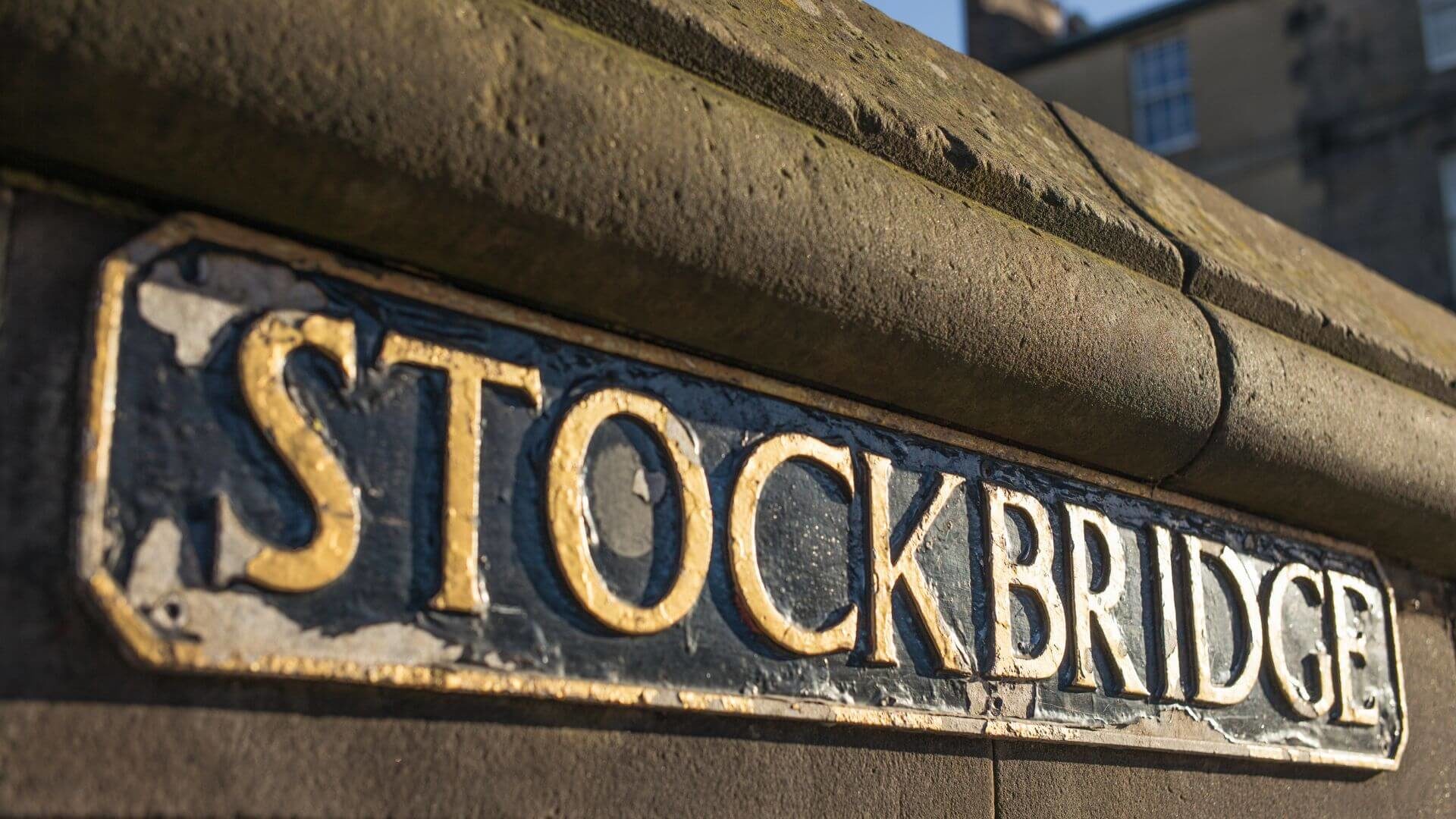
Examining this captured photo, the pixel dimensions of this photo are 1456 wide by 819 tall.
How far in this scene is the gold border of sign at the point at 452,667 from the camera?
4.35 ft

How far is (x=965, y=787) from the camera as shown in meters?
2.08

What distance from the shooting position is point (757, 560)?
1.89 metres

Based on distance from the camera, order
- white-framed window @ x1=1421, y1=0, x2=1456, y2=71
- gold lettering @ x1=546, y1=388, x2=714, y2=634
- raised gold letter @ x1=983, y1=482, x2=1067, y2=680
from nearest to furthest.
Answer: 1. gold lettering @ x1=546, y1=388, x2=714, y2=634
2. raised gold letter @ x1=983, y1=482, x2=1067, y2=680
3. white-framed window @ x1=1421, y1=0, x2=1456, y2=71

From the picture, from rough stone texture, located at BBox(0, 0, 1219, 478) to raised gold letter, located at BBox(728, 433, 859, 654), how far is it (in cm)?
11

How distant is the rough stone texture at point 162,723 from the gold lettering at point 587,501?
4.7 inches

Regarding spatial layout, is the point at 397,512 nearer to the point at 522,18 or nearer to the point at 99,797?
the point at 99,797

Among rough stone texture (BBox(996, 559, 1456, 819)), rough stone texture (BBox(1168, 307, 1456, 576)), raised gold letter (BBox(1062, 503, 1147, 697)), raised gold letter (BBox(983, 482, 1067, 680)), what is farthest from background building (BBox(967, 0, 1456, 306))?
raised gold letter (BBox(983, 482, 1067, 680))

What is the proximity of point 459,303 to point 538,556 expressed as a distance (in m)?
0.30

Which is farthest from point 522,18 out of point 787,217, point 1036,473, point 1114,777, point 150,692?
point 1114,777

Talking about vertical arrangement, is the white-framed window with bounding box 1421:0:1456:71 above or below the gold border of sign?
above

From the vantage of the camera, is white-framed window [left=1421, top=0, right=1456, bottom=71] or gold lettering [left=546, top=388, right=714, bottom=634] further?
white-framed window [left=1421, top=0, right=1456, bottom=71]

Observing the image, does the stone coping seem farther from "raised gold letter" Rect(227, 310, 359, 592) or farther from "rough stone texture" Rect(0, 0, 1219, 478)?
"raised gold letter" Rect(227, 310, 359, 592)

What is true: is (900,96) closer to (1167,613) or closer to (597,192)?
(597,192)

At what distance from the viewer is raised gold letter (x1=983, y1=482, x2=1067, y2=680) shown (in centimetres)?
217
